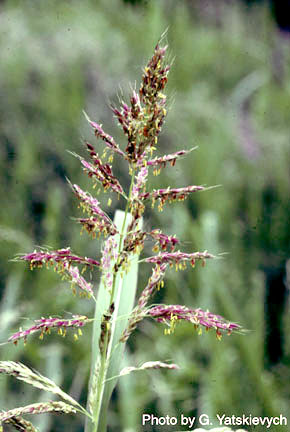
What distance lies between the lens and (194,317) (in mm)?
360

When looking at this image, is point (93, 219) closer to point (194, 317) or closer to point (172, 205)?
point (194, 317)

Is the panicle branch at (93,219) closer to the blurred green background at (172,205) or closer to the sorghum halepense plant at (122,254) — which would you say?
the sorghum halepense plant at (122,254)

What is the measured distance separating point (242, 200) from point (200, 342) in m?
0.84

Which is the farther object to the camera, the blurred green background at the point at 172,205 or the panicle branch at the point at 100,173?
the blurred green background at the point at 172,205

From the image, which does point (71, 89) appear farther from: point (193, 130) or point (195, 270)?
point (195, 270)

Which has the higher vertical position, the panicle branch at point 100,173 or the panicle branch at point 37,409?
the panicle branch at point 100,173

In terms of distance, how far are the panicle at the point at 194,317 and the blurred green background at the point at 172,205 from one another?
502 mm

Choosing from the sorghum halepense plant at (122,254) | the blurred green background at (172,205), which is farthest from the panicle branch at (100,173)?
the blurred green background at (172,205)

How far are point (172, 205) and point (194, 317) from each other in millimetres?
1352

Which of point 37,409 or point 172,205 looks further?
point 172,205

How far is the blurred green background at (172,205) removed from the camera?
3.67ft

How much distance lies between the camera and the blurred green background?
44.0 inches

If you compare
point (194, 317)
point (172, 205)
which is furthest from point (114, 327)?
point (172, 205)

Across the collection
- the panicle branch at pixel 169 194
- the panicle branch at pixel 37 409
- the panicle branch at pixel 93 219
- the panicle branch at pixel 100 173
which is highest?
the panicle branch at pixel 100 173
